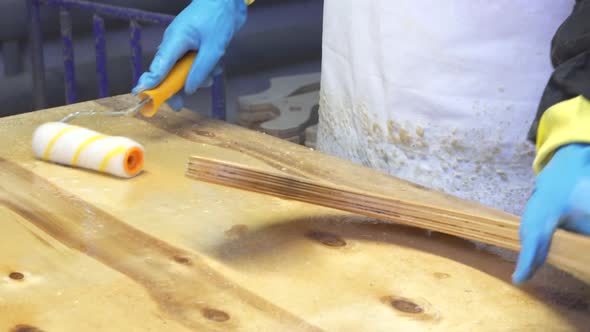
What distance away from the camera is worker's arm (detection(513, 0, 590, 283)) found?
761 mm

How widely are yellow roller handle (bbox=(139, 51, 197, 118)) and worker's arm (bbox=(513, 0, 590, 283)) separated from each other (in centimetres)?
71

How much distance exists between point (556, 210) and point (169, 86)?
829 millimetres

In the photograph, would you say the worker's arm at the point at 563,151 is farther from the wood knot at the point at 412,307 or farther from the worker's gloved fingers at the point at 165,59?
the worker's gloved fingers at the point at 165,59

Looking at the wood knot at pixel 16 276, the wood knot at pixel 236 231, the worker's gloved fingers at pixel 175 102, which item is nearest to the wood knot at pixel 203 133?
the worker's gloved fingers at pixel 175 102

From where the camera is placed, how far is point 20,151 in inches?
53.1

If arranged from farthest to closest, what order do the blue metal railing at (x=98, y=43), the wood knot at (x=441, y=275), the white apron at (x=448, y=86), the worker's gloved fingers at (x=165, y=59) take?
1. the blue metal railing at (x=98, y=43)
2. the worker's gloved fingers at (x=165, y=59)
3. the white apron at (x=448, y=86)
4. the wood knot at (x=441, y=275)

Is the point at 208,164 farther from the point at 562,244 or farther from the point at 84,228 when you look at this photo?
the point at 562,244

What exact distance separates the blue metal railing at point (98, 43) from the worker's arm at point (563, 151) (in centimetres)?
118

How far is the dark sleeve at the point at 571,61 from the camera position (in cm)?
87

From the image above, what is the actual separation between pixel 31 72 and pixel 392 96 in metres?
1.79

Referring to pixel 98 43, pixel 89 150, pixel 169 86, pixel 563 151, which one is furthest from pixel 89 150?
pixel 98 43

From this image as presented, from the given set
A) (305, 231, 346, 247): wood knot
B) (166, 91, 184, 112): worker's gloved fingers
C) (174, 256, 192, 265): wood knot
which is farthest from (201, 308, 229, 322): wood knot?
(166, 91, 184, 112): worker's gloved fingers

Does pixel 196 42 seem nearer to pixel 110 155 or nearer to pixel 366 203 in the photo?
pixel 110 155

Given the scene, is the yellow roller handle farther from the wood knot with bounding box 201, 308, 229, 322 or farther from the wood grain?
the wood knot with bounding box 201, 308, 229, 322
